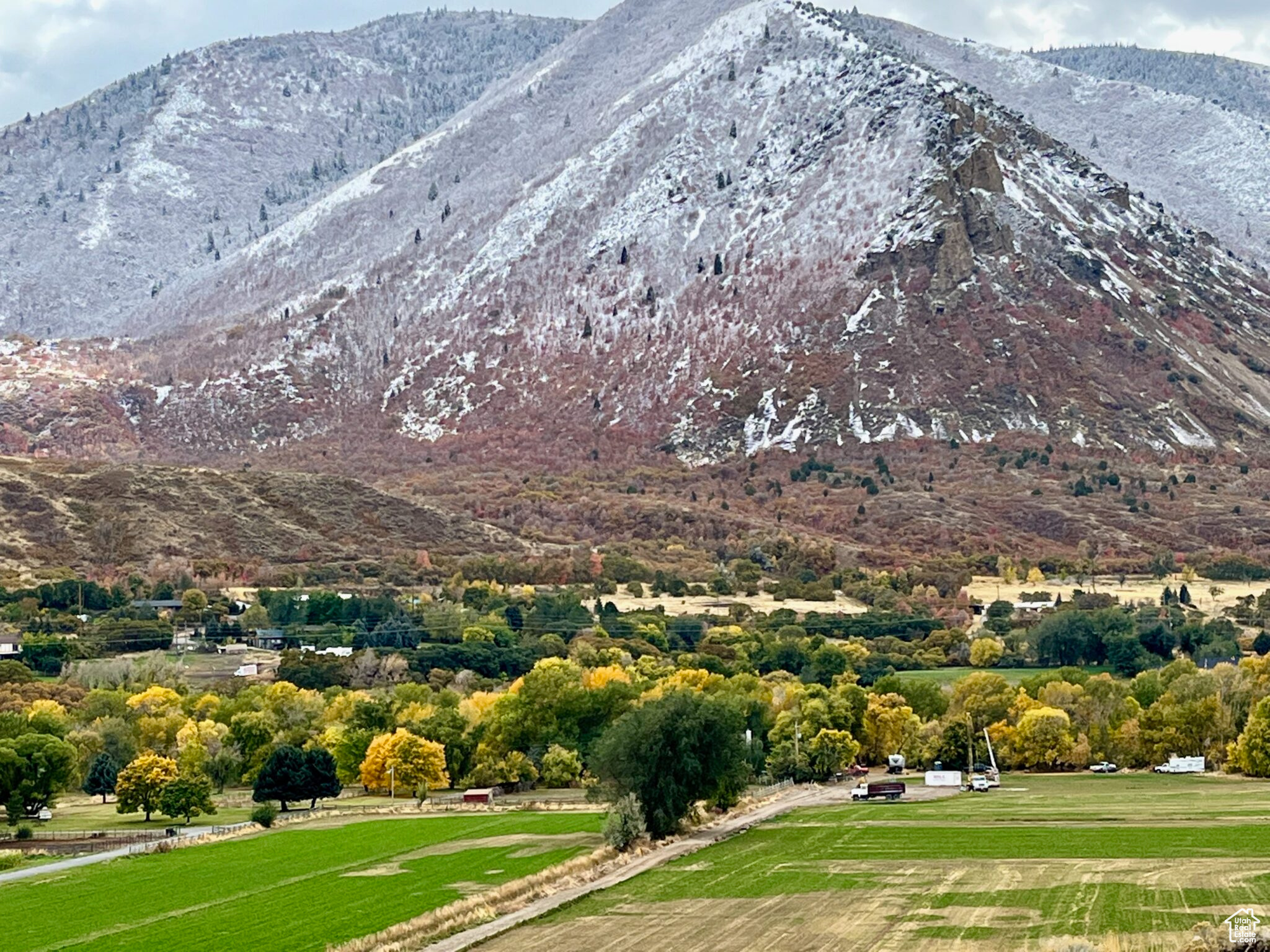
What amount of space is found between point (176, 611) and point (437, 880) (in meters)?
101

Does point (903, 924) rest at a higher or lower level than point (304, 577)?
lower

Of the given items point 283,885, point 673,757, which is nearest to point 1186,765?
point 673,757

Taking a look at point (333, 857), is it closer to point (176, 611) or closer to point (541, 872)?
point (541, 872)

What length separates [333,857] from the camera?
71375 mm

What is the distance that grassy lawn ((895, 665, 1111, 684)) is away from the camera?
130000 millimetres

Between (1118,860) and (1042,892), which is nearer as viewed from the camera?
(1042,892)

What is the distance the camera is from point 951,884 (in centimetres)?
5706

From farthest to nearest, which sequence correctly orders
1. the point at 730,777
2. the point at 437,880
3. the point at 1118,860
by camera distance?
the point at 730,777 < the point at 437,880 < the point at 1118,860

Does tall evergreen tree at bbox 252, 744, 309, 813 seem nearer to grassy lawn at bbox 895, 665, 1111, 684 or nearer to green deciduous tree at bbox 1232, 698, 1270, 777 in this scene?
green deciduous tree at bbox 1232, 698, 1270, 777

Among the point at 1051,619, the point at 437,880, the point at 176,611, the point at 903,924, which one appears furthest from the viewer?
the point at 176,611

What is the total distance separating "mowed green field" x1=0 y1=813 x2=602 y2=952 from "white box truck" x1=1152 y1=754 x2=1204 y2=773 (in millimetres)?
30609

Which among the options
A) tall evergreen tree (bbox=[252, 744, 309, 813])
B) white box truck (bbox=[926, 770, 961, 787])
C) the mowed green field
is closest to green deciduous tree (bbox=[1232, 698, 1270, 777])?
white box truck (bbox=[926, 770, 961, 787])

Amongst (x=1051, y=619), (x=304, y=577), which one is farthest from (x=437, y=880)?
(x=304, y=577)

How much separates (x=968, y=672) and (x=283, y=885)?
76.7m
